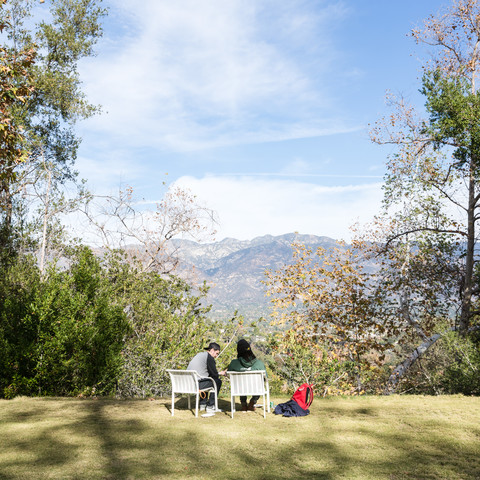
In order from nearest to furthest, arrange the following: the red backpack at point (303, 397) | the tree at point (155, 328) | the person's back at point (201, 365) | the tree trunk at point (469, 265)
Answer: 1. the red backpack at point (303, 397)
2. the person's back at point (201, 365)
3. the tree at point (155, 328)
4. the tree trunk at point (469, 265)

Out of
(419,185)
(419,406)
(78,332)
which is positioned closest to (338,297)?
(419,185)

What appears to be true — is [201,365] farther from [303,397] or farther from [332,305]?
[332,305]

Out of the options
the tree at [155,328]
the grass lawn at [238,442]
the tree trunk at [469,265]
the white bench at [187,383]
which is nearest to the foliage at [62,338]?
the tree at [155,328]

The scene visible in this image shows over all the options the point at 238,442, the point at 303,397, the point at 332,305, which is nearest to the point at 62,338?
the point at 238,442

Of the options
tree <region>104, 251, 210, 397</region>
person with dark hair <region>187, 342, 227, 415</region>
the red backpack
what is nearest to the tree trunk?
tree <region>104, 251, 210, 397</region>

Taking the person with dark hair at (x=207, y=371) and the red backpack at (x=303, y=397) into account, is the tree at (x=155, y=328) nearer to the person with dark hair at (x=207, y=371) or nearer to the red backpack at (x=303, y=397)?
the person with dark hair at (x=207, y=371)

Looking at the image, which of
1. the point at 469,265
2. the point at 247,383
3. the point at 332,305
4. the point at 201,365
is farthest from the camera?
the point at 332,305

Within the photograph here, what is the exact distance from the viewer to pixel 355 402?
8320 mm

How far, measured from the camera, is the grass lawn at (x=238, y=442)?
15.3ft

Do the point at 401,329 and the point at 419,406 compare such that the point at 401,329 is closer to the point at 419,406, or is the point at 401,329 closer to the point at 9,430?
the point at 419,406

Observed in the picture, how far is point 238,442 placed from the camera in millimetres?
5699

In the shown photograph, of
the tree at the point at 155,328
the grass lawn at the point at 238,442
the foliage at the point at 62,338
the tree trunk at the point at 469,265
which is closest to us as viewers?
the grass lawn at the point at 238,442

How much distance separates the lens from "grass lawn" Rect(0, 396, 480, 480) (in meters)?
4.66

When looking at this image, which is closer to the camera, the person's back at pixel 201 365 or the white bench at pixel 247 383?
the white bench at pixel 247 383
